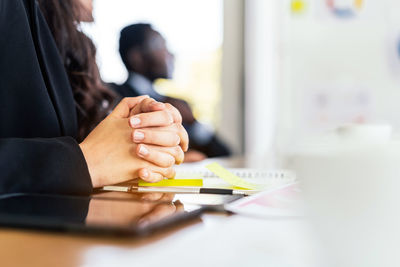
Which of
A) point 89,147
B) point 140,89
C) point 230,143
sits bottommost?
point 230,143

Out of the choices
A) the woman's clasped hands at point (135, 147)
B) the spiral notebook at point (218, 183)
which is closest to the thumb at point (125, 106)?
the woman's clasped hands at point (135, 147)

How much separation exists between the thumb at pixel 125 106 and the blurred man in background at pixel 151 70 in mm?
1649

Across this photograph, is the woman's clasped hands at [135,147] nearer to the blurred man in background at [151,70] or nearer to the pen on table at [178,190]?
the pen on table at [178,190]

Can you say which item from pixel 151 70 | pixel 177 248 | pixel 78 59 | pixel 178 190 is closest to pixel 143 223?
pixel 177 248

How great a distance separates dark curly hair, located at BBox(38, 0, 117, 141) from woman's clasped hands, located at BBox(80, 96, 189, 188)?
10.9 inches

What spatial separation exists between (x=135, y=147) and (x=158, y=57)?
2.16 meters

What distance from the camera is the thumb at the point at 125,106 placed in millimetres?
838

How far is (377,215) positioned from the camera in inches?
10.2

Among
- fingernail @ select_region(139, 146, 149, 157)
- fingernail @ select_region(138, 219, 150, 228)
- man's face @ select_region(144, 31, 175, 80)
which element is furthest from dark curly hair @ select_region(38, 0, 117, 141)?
man's face @ select_region(144, 31, 175, 80)

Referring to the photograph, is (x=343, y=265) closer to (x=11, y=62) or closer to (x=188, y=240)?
(x=188, y=240)

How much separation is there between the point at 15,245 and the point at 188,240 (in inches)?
4.8

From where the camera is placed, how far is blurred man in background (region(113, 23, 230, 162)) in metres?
2.57

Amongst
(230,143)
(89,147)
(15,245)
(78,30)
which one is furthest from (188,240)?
(230,143)

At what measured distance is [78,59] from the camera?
1132mm
